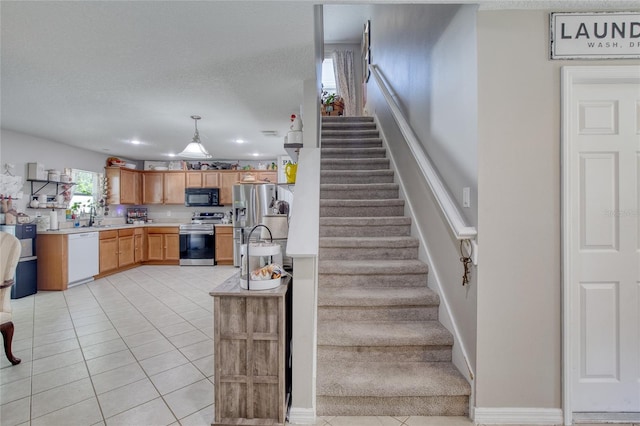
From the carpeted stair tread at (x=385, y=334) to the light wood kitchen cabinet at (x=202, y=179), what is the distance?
18.7 ft

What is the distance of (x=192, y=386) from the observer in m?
2.11

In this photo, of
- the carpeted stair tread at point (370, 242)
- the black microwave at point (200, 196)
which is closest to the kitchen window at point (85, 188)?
the black microwave at point (200, 196)

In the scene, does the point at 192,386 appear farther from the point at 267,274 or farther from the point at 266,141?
the point at 266,141

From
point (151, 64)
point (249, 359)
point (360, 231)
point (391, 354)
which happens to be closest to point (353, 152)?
point (360, 231)

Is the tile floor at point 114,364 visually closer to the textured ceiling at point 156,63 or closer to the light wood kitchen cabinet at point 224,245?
the light wood kitchen cabinet at point 224,245

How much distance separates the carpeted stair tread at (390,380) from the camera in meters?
1.75

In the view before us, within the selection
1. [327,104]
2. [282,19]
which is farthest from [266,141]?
[282,19]

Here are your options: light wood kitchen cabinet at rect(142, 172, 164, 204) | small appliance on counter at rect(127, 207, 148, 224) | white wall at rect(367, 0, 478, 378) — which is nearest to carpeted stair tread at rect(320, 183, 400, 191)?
white wall at rect(367, 0, 478, 378)

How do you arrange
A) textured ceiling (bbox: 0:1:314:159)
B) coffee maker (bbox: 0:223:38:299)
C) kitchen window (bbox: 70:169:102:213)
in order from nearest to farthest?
textured ceiling (bbox: 0:1:314:159)
coffee maker (bbox: 0:223:38:299)
kitchen window (bbox: 70:169:102:213)

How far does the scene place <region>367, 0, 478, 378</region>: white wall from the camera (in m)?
1.82

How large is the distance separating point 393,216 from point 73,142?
225 inches

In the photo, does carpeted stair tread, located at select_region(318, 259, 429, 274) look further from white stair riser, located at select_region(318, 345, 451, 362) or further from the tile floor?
the tile floor

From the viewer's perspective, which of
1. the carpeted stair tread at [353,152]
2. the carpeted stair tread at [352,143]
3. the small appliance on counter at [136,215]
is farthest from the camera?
the small appliance on counter at [136,215]

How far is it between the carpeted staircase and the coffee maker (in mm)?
4385
